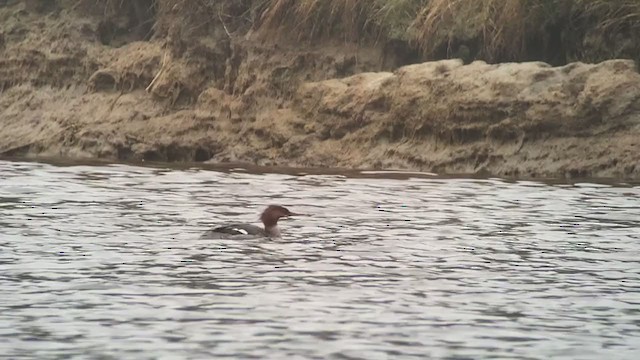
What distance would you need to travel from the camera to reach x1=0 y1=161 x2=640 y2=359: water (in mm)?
7105

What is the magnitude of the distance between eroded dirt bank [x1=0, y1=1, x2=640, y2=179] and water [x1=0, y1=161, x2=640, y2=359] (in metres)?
1.54

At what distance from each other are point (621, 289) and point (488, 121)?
7876 mm

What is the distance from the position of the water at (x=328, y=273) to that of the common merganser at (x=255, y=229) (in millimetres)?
103

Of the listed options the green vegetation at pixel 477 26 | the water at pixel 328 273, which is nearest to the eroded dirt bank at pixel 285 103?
the green vegetation at pixel 477 26

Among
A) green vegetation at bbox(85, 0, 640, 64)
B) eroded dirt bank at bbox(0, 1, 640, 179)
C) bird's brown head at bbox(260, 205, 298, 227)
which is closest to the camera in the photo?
bird's brown head at bbox(260, 205, 298, 227)

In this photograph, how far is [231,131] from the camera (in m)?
18.3

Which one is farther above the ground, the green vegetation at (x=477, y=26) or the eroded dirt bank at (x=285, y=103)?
the green vegetation at (x=477, y=26)

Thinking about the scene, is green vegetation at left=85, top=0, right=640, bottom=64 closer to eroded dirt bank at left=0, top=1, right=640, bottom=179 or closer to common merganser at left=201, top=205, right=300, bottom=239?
eroded dirt bank at left=0, top=1, right=640, bottom=179

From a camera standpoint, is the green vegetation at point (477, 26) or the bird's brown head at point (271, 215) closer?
the bird's brown head at point (271, 215)

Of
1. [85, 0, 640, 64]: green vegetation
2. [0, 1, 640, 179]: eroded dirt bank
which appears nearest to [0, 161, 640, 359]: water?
[0, 1, 640, 179]: eroded dirt bank

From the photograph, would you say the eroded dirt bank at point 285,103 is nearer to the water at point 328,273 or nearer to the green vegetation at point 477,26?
the green vegetation at point 477,26

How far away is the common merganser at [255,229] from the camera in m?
10.8

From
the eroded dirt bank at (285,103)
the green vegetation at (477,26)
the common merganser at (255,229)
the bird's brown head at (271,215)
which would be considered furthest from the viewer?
the green vegetation at (477,26)

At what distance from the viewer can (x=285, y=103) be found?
18.4m
